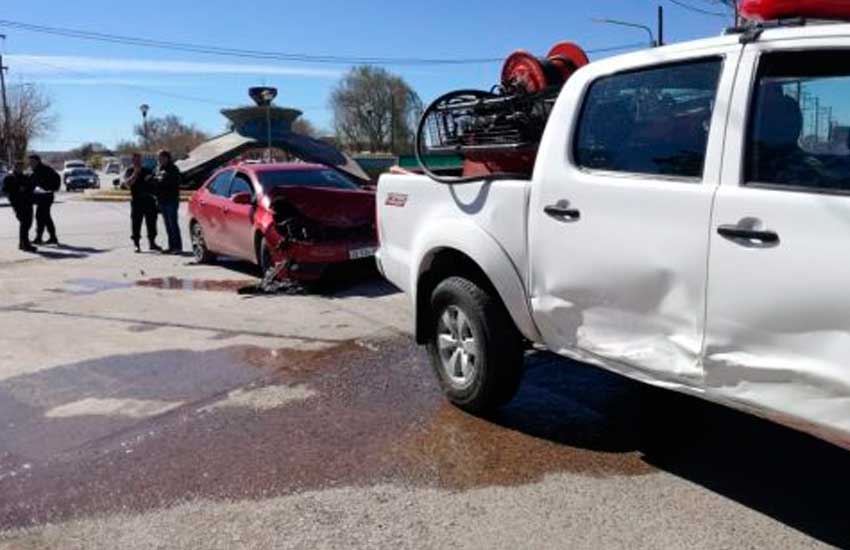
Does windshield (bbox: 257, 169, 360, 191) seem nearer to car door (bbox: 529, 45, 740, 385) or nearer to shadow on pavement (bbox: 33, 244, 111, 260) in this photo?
shadow on pavement (bbox: 33, 244, 111, 260)

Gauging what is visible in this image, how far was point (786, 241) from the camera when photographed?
3.35 metres

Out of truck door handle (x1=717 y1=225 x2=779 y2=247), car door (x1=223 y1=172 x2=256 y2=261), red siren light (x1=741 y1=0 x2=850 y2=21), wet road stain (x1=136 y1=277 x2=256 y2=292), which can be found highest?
red siren light (x1=741 y1=0 x2=850 y2=21)

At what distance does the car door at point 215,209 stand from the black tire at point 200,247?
166mm

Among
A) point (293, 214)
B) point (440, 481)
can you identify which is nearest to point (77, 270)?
point (293, 214)

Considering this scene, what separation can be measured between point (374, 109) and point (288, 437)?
378ft

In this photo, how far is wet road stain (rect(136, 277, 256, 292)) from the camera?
1097cm

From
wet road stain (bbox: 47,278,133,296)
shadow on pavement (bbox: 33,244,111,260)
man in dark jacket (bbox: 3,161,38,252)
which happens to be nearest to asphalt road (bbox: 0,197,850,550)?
wet road stain (bbox: 47,278,133,296)

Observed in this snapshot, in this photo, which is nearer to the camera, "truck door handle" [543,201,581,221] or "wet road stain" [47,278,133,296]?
"truck door handle" [543,201,581,221]

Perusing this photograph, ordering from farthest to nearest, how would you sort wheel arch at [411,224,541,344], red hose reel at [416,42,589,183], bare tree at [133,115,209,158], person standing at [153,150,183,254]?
bare tree at [133,115,209,158] < person standing at [153,150,183,254] < red hose reel at [416,42,589,183] < wheel arch at [411,224,541,344]

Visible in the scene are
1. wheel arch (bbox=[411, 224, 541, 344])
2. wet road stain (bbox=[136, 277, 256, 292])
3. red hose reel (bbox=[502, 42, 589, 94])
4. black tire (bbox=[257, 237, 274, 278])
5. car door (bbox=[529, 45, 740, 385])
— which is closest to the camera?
car door (bbox=[529, 45, 740, 385])

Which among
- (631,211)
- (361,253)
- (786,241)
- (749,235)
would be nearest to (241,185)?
(361,253)

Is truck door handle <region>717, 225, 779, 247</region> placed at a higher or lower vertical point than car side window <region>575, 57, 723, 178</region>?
lower

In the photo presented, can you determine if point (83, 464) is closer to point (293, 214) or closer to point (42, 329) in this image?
point (42, 329)

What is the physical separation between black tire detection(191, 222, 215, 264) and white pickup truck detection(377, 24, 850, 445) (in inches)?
347
